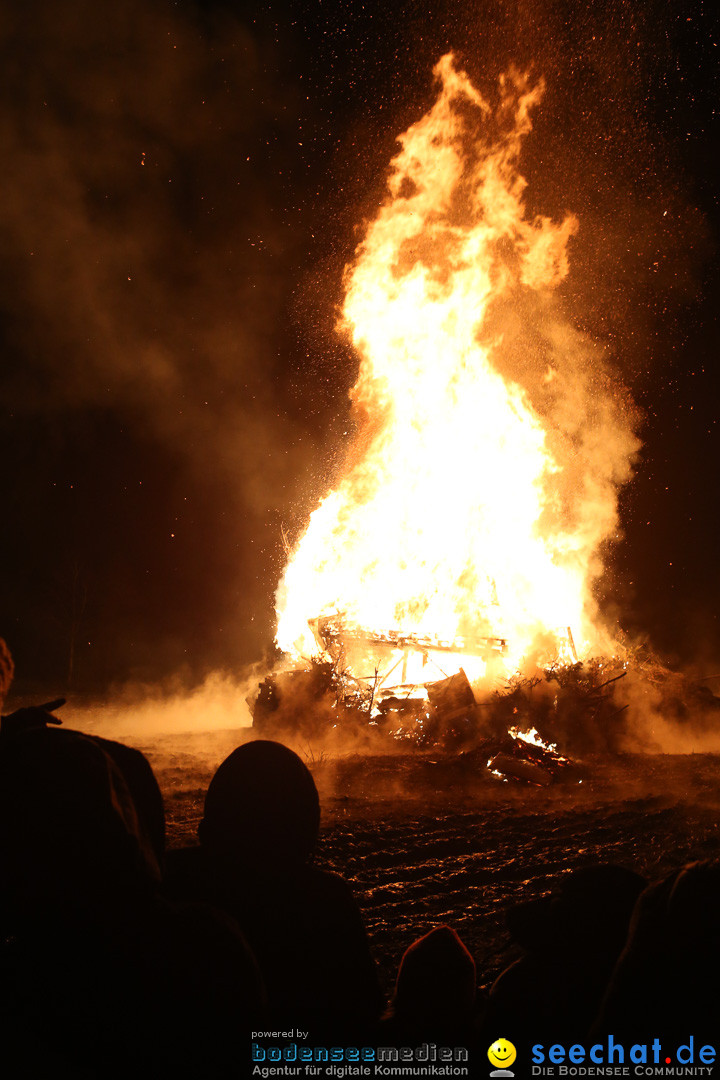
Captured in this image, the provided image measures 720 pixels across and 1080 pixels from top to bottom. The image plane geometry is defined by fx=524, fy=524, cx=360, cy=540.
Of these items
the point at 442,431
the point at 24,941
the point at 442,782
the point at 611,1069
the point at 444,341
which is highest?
the point at 444,341

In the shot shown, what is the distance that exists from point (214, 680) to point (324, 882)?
27.6m

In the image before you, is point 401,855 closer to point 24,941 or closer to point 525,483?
point 24,941

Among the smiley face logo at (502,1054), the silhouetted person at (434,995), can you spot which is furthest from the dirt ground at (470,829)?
the smiley face logo at (502,1054)

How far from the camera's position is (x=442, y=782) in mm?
9422

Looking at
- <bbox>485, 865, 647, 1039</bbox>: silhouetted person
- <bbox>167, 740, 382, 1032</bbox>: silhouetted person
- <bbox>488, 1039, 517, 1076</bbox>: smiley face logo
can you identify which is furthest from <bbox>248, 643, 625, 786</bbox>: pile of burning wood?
<bbox>488, 1039, 517, 1076</bbox>: smiley face logo

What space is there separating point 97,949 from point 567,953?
1.58 m

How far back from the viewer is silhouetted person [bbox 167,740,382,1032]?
1876 millimetres

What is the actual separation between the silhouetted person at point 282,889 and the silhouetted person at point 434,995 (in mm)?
119

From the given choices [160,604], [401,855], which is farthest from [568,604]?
[160,604]

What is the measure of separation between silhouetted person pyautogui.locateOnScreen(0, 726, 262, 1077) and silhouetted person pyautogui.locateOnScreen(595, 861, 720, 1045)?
103cm

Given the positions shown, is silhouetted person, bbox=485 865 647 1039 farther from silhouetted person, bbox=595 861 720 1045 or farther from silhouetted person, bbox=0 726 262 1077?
silhouetted person, bbox=0 726 262 1077

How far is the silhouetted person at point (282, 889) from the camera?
1.88 metres

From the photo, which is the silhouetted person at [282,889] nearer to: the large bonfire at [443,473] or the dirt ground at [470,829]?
the dirt ground at [470,829]

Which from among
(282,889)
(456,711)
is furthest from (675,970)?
(456,711)
